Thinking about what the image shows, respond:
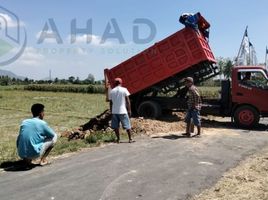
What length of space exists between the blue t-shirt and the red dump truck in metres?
7.76

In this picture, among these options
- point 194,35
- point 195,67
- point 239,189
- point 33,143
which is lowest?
point 239,189

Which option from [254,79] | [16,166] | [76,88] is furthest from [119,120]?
[76,88]

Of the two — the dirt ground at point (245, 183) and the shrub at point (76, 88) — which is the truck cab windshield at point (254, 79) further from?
the shrub at point (76, 88)

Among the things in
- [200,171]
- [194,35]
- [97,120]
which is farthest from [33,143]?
[194,35]

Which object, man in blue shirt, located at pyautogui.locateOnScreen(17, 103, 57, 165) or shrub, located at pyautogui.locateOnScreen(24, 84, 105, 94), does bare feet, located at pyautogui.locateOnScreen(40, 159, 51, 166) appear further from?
shrub, located at pyautogui.locateOnScreen(24, 84, 105, 94)

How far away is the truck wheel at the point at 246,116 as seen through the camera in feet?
48.2

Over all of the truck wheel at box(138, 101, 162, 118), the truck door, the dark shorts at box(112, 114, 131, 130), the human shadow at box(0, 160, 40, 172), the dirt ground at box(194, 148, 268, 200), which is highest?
the truck door

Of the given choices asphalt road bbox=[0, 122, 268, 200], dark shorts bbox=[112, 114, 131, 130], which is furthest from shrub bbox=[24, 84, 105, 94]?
asphalt road bbox=[0, 122, 268, 200]

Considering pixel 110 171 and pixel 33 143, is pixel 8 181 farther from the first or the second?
pixel 110 171

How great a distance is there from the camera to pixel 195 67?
51.3 feet

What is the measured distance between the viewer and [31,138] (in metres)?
8.43

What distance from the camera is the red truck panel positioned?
49.3ft

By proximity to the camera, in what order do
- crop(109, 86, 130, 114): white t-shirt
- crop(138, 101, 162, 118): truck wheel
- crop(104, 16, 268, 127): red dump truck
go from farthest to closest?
1. crop(138, 101, 162, 118): truck wheel
2. crop(104, 16, 268, 127): red dump truck
3. crop(109, 86, 130, 114): white t-shirt

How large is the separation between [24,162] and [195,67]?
8.44 metres
